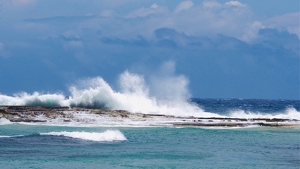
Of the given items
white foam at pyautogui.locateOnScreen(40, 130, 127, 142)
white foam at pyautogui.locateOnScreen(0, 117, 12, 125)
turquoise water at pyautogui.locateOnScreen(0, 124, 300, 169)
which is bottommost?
turquoise water at pyautogui.locateOnScreen(0, 124, 300, 169)

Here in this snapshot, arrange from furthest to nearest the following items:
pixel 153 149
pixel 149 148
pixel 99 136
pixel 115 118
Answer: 1. pixel 115 118
2. pixel 99 136
3. pixel 149 148
4. pixel 153 149

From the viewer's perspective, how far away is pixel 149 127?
1438 inches

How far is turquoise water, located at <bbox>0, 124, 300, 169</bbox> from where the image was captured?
69.5ft

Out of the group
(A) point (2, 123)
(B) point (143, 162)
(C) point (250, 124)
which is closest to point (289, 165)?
(B) point (143, 162)

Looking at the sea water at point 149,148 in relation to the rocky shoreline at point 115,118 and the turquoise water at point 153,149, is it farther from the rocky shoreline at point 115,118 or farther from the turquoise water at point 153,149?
the rocky shoreline at point 115,118

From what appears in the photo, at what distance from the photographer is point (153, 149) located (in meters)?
25.3

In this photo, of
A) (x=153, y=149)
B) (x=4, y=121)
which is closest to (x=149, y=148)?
(x=153, y=149)

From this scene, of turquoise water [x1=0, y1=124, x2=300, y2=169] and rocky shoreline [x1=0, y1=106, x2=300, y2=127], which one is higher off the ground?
rocky shoreline [x1=0, y1=106, x2=300, y2=127]

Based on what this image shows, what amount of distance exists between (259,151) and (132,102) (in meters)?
28.8

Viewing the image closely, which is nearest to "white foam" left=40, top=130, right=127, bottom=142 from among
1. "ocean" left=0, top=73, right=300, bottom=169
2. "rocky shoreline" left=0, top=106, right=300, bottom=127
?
"ocean" left=0, top=73, right=300, bottom=169

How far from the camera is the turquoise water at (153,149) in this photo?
21.2m

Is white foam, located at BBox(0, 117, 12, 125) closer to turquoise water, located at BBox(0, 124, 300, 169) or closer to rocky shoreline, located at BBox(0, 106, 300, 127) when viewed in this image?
rocky shoreline, located at BBox(0, 106, 300, 127)

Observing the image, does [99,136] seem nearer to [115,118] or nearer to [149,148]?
[149,148]

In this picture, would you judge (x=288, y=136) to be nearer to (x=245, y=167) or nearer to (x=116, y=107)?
(x=245, y=167)
